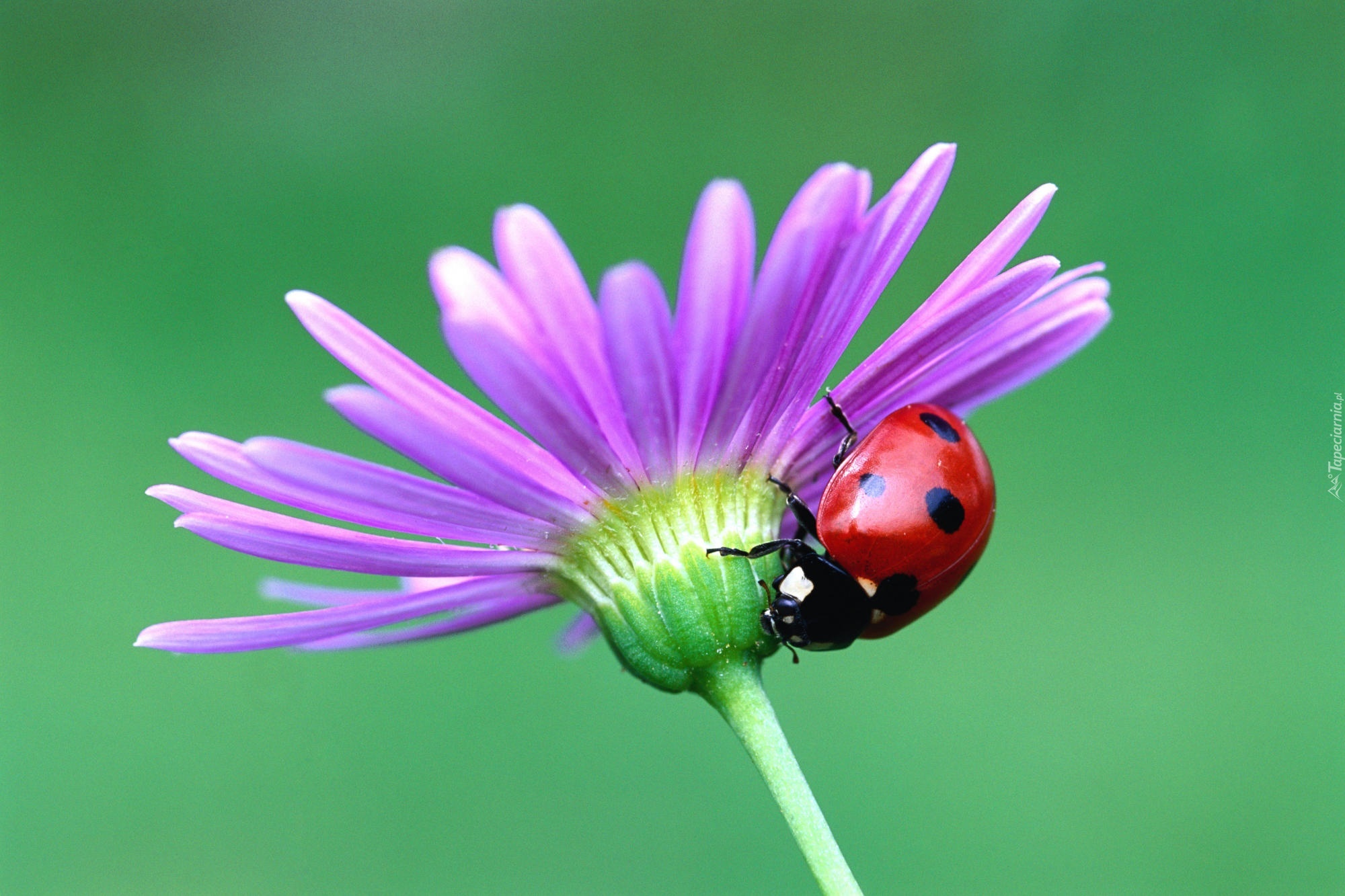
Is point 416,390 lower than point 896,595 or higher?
higher

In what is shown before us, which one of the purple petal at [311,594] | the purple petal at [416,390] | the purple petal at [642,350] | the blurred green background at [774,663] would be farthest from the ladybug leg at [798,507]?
the blurred green background at [774,663]

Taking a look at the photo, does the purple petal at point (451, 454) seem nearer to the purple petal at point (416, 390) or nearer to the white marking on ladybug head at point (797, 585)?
the purple petal at point (416, 390)

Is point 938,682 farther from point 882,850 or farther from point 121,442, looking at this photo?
point 121,442

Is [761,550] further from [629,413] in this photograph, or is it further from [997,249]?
[997,249]

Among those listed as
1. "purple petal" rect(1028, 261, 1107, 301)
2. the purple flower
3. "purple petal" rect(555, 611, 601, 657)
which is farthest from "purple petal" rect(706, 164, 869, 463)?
"purple petal" rect(555, 611, 601, 657)

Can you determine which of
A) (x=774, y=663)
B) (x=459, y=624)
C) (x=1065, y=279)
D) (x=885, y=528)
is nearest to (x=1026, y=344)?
(x=1065, y=279)

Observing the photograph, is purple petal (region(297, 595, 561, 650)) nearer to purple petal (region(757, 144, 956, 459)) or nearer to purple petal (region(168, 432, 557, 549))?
purple petal (region(168, 432, 557, 549))
